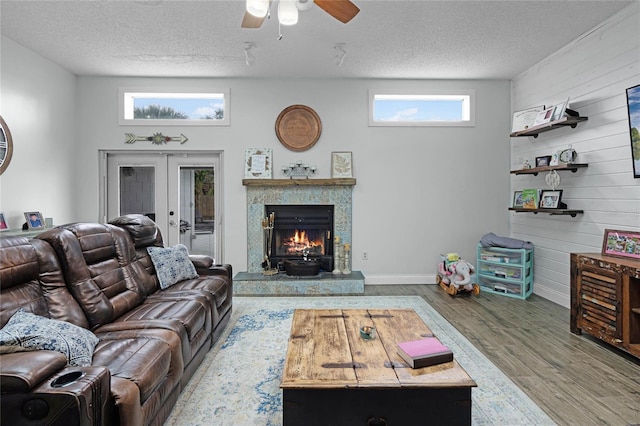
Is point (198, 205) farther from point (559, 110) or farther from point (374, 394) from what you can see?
point (559, 110)

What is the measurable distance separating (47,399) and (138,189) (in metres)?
4.43

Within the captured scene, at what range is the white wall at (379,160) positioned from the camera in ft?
16.7

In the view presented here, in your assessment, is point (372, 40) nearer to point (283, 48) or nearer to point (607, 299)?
point (283, 48)

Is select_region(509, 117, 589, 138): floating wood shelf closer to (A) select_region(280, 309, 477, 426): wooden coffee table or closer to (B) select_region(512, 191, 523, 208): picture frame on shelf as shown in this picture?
(B) select_region(512, 191, 523, 208): picture frame on shelf

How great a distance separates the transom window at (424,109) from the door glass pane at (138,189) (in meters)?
3.34

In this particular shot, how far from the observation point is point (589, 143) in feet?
12.3

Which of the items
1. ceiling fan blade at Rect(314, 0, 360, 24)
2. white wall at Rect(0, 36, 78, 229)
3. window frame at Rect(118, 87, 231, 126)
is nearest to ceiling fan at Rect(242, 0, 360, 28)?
ceiling fan blade at Rect(314, 0, 360, 24)

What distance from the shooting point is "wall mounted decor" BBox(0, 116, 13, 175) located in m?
3.75

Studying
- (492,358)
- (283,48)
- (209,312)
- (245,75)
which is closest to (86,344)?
(209,312)

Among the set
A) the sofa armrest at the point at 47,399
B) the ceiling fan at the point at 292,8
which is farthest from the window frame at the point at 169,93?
the sofa armrest at the point at 47,399

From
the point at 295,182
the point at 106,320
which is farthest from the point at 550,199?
the point at 106,320

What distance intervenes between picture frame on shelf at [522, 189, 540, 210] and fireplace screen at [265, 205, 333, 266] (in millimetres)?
2548

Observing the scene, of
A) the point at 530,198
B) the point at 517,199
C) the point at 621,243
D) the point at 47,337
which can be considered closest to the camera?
the point at 47,337

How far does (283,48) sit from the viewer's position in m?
4.11
